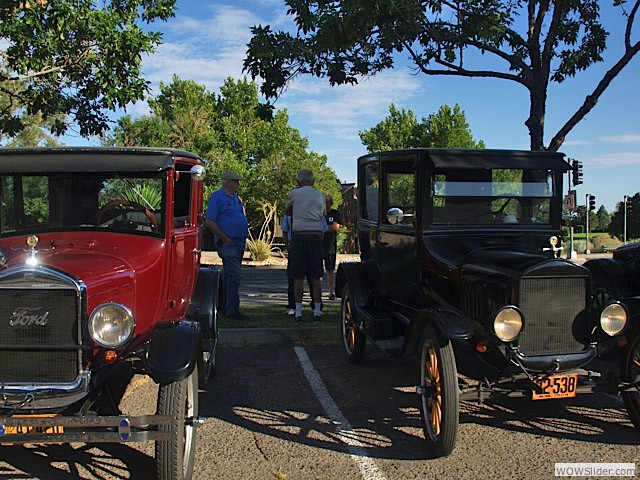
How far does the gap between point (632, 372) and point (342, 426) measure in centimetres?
209

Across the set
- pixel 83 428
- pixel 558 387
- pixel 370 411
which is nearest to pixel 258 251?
pixel 370 411

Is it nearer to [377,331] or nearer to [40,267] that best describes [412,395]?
[377,331]

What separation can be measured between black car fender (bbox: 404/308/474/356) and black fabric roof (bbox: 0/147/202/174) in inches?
86.5

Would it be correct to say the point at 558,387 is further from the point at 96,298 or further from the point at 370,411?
the point at 96,298

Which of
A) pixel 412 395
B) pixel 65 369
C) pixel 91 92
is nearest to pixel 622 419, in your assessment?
pixel 412 395

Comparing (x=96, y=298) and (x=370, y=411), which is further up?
(x=96, y=298)

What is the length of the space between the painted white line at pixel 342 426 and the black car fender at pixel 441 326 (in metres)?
0.72

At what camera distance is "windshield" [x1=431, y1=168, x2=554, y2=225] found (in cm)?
509

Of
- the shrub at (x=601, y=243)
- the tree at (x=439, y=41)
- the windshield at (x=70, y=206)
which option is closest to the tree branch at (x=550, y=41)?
the tree at (x=439, y=41)

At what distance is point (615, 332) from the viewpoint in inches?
157

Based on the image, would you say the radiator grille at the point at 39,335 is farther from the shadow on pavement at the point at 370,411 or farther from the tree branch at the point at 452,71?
the tree branch at the point at 452,71

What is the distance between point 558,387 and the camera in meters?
3.81

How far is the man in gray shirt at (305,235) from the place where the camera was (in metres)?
7.45

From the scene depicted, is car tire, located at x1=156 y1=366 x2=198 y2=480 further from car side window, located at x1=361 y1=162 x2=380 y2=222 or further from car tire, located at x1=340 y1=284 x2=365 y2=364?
car side window, located at x1=361 y1=162 x2=380 y2=222
